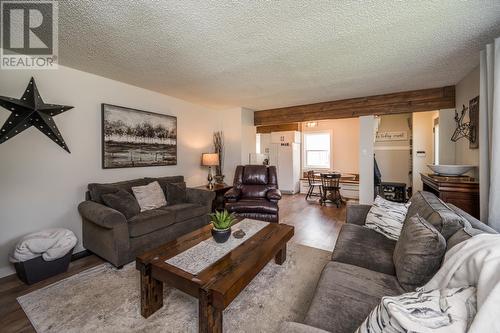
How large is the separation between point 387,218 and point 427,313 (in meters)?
1.57

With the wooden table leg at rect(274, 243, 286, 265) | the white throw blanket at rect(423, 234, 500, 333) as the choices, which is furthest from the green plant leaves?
the white throw blanket at rect(423, 234, 500, 333)

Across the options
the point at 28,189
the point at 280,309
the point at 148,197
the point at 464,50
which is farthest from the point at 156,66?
the point at 464,50

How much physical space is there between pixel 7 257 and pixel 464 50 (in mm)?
5320

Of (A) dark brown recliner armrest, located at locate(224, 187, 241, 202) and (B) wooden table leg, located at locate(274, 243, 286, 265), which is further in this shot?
(A) dark brown recliner armrest, located at locate(224, 187, 241, 202)

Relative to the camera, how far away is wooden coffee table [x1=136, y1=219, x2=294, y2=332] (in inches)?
50.5

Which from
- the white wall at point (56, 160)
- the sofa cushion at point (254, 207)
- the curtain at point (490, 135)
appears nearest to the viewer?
the curtain at point (490, 135)

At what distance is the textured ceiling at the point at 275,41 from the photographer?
5.29 feet

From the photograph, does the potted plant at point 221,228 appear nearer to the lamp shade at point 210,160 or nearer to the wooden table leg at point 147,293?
the wooden table leg at point 147,293

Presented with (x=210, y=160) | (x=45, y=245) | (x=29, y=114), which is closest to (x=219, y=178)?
(x=210, y=160)

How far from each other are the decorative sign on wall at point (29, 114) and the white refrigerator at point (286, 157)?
5.17m

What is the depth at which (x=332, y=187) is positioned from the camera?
5203mm

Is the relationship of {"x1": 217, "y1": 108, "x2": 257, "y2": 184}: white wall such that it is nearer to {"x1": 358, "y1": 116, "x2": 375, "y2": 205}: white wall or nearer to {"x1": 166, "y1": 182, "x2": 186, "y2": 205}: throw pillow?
{"x1": 166, "y1": 182, "x2": 186, "y2": 205}: throw pillow

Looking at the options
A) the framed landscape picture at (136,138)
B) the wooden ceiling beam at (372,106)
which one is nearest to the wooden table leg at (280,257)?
the framed landscape picture at (136,138)

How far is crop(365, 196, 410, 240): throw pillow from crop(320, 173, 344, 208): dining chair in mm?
2884
